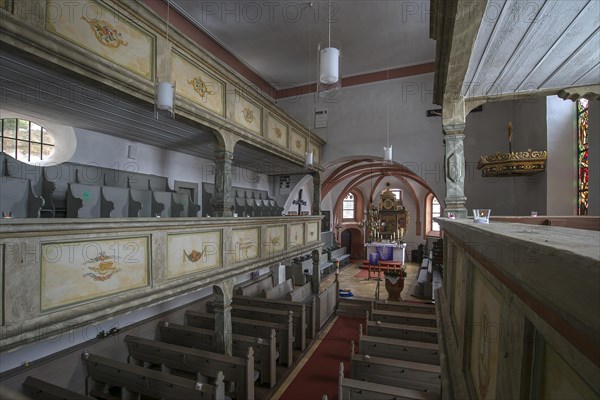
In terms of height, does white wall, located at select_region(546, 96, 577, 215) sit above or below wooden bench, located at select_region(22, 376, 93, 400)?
above

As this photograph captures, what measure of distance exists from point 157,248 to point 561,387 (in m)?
4.43

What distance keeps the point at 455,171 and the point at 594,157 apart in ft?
9.35

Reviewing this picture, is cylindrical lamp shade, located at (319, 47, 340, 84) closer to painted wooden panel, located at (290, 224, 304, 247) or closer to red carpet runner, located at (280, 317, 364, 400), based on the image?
painted wooden panel, located at (290, 224, 304, 247)

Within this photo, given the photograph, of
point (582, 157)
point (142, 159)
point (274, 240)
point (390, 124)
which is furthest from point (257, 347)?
point (390, 124)

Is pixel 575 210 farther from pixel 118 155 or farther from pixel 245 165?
pixel 118 155

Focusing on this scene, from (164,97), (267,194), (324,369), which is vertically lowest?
(324,369)

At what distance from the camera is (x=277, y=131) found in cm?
806

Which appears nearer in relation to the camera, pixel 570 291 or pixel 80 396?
pixel 570 291

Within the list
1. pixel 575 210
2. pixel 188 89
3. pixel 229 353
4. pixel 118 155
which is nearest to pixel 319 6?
pixel 188 89

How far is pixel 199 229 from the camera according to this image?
5129 mm

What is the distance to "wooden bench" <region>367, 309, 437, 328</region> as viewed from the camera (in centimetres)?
693

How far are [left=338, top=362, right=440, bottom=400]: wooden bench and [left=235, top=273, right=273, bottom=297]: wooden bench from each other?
5.79m

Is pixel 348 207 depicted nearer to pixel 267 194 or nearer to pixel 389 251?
pixel 389 251

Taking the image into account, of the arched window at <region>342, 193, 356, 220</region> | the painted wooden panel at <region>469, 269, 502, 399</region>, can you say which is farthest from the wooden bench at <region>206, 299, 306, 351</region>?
the arched window at <region>342, 193, 356, 220</region>
